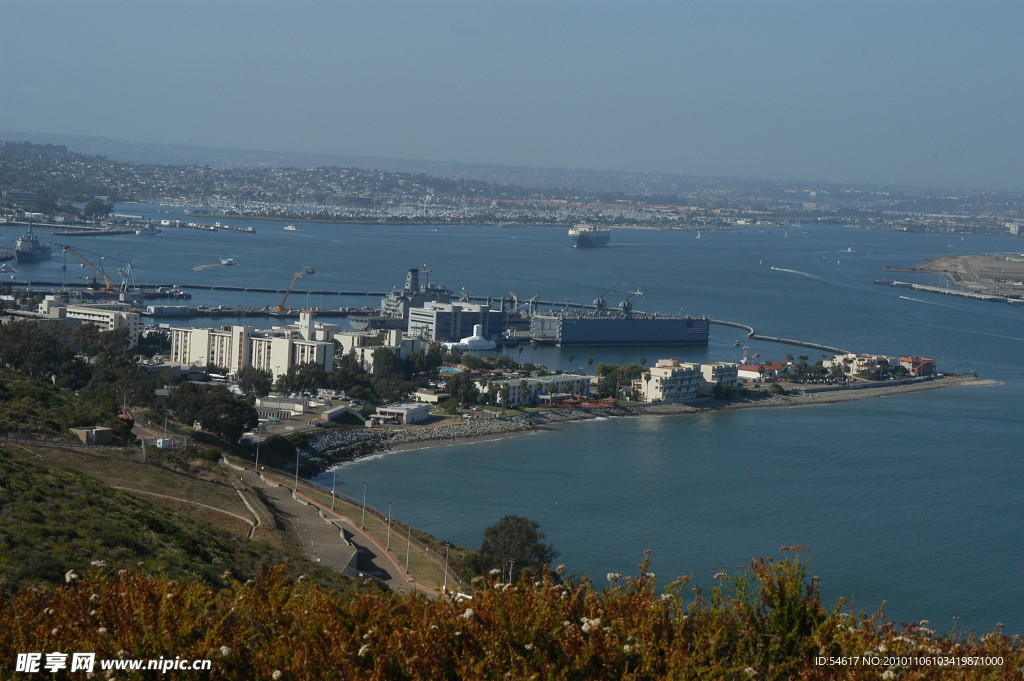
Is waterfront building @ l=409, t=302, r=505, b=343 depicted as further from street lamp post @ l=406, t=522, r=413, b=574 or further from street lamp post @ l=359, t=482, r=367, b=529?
street lamp post @ l=406, t=522, r=413, b=574

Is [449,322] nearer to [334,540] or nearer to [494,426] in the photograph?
[494,426]

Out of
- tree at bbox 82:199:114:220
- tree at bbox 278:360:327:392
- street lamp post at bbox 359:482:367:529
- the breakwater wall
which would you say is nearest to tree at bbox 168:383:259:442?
street lamp post at bbox 359:482:367:529

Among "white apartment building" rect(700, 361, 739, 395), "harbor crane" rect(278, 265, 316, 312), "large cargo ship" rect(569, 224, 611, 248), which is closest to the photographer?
"white apartment building" rect(700, 361, 739, 395)

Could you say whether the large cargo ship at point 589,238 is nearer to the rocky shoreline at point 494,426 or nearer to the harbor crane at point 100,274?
the harbor crane at point 100,274

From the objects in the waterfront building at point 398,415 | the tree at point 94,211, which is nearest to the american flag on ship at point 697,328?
the waterfront building at point 398,415

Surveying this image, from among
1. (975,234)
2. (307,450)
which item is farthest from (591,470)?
(975,234)

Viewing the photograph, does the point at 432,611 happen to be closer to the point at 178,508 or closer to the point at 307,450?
the point at 178,508
